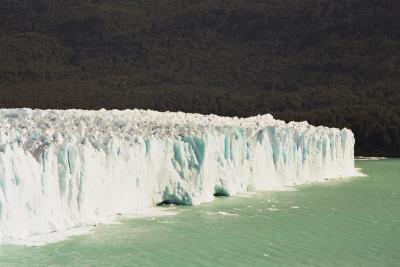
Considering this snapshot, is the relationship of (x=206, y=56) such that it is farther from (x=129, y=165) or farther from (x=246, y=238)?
(x=246, y=238)

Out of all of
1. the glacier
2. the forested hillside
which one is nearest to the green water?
the glacier

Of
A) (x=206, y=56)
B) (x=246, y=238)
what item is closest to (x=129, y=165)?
(x=246, y=238)

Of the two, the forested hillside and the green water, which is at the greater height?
the forested hillside

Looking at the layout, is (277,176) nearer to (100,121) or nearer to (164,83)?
(100,121)

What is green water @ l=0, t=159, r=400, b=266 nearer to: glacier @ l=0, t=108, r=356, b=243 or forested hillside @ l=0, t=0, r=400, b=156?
glacier @ l=0, t=108, r=356, b=243

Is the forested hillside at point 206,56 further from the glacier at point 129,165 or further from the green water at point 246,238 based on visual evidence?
the green water at point 246,238

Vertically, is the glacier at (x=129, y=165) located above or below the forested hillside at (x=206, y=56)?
below

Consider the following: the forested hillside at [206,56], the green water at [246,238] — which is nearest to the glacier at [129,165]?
the green water at [246,238]
